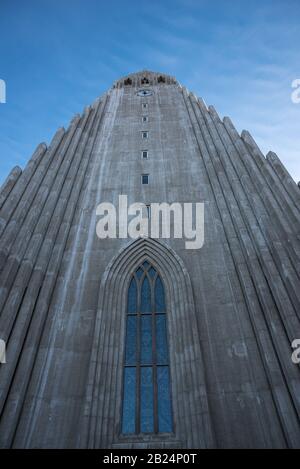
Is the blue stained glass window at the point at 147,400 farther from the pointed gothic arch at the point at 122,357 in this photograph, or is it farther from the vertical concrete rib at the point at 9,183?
the vertical concrete rib at the point at 9,183

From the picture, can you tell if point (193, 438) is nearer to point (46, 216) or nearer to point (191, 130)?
point (46, 216)

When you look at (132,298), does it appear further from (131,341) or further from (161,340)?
(161,340)

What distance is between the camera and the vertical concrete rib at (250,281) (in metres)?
11.3

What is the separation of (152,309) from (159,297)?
703mm

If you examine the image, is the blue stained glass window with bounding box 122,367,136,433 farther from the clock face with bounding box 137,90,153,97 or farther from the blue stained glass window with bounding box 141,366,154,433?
the clock face with bounding box 137,90,153,97

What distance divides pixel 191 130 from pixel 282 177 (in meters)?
9.17

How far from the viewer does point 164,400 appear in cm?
1273

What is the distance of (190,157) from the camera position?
22656 millimetres

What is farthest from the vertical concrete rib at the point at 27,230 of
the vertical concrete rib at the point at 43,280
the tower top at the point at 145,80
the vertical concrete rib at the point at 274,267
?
the tower top at the point at 145,80

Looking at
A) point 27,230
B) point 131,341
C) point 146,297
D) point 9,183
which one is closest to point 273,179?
point 146,297

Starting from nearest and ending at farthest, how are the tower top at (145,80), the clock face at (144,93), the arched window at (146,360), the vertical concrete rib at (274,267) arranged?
1. the arched window at (146,360)
2. the vertical concrete rib at (274,267)
3. the clock face at (144,93)
4. the tower top at (145,80)

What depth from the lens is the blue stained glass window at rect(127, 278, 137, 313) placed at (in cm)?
1545

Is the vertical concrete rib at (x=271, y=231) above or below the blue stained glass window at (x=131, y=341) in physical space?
above

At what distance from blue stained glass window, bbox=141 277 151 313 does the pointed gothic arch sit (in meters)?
0.73
